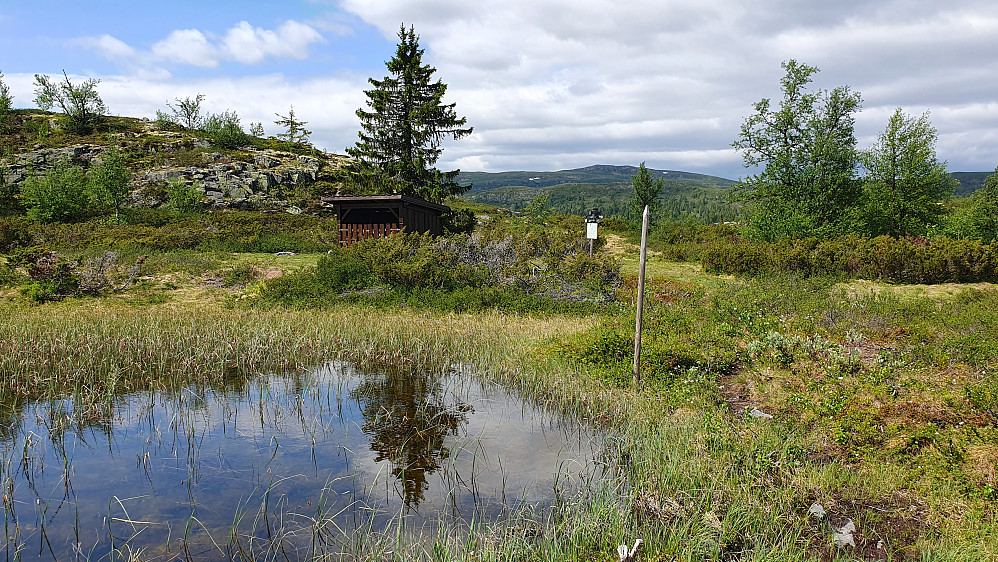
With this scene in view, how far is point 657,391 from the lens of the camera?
7.23 metres

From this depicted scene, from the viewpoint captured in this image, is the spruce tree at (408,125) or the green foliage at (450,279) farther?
the spruce tree at (408,125)

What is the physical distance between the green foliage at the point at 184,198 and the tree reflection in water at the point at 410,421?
32080 millimetres

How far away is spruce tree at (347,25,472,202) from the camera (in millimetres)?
28438

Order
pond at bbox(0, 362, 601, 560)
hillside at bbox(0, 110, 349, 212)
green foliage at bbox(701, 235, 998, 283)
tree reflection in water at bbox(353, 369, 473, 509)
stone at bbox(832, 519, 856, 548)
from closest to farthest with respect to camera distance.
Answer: stone at bbox(832, 519, 856, 548), pond at bbox(0, 362, 601, 560), tree reflection in water at bbox(353, 369, 473, 509), green foliage at bbox(701, 235, 998, 283), hillside at bbox(0, 110, 349, 212)

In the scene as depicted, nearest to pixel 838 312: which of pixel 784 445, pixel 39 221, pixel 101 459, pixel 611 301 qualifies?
pixel 611 301

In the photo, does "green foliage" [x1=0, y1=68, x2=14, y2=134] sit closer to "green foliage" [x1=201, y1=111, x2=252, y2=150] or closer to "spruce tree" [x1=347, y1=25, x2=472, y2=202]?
"green foliage" [x1=201, y1=111, x2=252, y2=150]

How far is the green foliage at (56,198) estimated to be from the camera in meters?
29.7

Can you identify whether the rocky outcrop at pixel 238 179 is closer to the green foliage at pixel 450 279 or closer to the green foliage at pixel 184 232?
the green foliage at pixel 184 232

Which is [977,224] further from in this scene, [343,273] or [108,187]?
[108,187]

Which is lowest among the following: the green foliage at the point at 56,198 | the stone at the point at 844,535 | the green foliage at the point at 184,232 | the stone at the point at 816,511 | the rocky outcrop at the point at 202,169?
the stone at the point at 844,535

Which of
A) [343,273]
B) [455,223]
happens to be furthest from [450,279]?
[455,223]

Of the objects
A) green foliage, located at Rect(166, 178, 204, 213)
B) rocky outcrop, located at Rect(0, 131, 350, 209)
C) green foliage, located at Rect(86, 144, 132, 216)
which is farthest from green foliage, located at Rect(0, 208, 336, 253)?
rocky outcrop, located at Rect(0, 131, 350, 209)

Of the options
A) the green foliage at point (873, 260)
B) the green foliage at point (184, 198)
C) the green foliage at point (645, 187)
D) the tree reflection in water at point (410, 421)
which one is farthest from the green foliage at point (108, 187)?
the green foliage at point (645, 187)

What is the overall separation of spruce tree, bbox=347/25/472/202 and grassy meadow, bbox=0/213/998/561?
15.5 m
